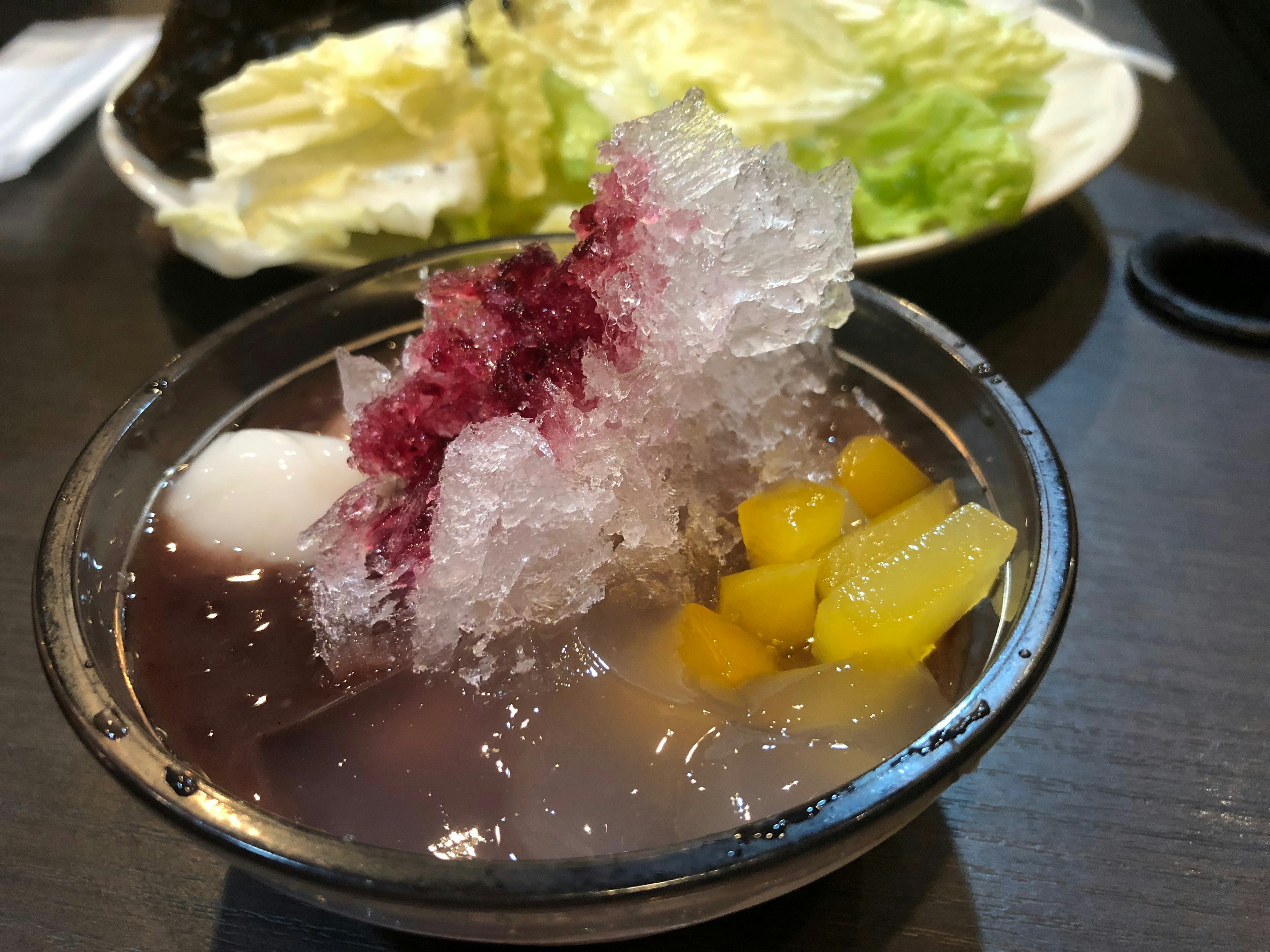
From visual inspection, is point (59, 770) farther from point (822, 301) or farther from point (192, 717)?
point (822, 301)

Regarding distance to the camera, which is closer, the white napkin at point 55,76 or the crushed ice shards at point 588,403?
the crushed ice shards at point 588,403

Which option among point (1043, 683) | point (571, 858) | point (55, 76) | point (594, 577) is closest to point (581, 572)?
point (594, 577)

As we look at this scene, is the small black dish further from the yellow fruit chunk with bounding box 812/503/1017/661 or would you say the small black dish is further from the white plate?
the yellow fruit chunk with bounding box 812/503/1017/661

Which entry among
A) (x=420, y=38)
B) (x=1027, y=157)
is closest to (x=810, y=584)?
(x=1027, y=157)

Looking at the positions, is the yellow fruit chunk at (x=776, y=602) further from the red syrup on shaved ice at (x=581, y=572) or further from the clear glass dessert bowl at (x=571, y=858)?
the clear glass dessert bowl at (x=571, y=858)

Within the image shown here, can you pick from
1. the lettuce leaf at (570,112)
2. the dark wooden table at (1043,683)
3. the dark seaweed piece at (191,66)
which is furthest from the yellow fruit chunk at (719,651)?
the dark seaweed piece at (191,66)

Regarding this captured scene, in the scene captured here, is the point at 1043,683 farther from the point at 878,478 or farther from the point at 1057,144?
the point at 1057,144
